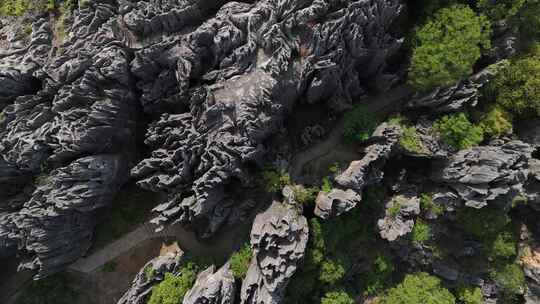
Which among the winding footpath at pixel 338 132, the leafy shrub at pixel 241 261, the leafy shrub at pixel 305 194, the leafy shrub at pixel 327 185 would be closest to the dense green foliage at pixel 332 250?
the leafy shrub at pixel 305 194

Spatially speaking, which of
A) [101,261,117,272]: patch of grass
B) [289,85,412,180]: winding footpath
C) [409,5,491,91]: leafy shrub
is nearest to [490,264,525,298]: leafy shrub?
[289,85,412,180]: winding footpath

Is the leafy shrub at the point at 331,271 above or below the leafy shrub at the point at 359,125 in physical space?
below

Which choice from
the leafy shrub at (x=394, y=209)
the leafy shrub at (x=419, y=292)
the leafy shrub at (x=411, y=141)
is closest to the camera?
the leafy shrub at (x=411, y=141)

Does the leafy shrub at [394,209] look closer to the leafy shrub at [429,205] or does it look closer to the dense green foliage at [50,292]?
the leafy shrub at [429,205]

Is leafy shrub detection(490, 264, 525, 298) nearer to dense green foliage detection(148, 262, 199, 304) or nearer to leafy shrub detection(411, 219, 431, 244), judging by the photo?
leafy shrub detection(411, 219, 431, 244)

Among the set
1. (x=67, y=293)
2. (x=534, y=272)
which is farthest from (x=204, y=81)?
(x=534, y=272)

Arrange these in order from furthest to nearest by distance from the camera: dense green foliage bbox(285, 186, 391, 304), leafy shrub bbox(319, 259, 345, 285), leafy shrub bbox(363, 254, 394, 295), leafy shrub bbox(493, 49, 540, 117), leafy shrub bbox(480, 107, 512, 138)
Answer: leafy shrub bbox(363, 254, 394, 295), leafy shrub bbox(319, 259, 345, 285), leafy shrub bbox(480, 107, 512, 138), dense green foliage bbox(285, 186, 391, 304), leafy shrub bbox(493, 49, 540, 117)
